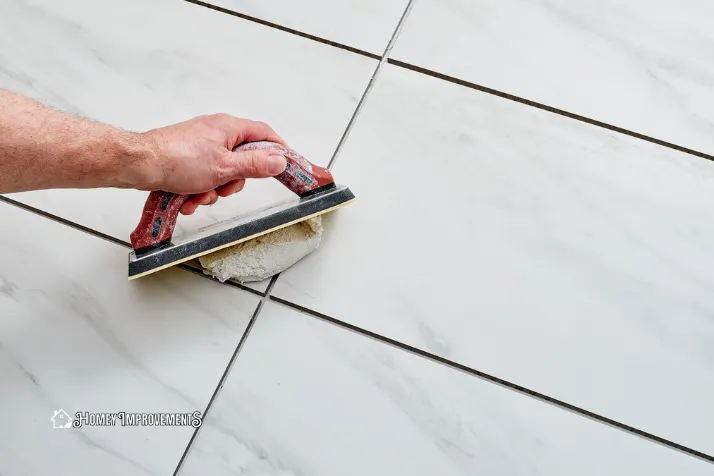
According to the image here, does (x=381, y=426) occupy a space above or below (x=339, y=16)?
below

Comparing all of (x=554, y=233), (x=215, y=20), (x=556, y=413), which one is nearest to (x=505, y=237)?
(x=554, y=233)

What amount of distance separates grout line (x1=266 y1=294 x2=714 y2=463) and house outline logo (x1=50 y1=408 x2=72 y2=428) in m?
0.31

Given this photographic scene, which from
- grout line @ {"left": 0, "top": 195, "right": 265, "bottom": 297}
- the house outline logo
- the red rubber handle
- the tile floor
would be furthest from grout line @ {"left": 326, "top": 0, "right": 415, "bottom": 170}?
the house outline logo

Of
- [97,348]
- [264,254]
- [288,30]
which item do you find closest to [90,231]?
[97,348]

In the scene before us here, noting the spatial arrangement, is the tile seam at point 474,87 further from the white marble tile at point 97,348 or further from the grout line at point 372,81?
the white marble tile at point 97,348

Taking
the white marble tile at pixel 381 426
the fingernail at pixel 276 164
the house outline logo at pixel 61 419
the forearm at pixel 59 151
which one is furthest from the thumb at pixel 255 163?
the house outline logo at pixel 61 419

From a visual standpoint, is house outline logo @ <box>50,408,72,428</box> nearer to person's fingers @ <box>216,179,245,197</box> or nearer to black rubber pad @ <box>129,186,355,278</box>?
black rubber pad @ <box>129,186,355,278</box>

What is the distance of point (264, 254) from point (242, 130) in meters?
0.17

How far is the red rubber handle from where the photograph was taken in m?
0.84

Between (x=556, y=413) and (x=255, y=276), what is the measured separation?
0.44 metres

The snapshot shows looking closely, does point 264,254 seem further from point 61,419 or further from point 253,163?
point 61,419

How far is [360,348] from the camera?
90cm

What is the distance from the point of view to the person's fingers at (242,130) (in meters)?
0.84

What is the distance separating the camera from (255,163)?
0.82m
